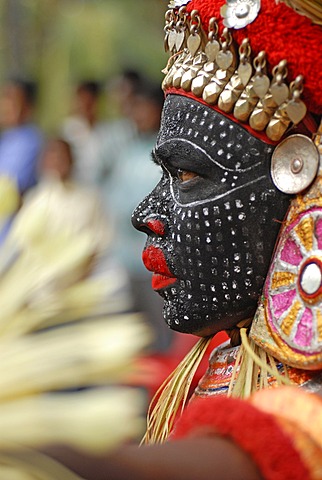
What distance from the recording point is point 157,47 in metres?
9.44

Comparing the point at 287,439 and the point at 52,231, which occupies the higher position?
the point at 52,231

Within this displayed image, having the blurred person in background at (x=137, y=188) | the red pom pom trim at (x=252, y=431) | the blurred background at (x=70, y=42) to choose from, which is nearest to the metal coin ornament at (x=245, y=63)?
the red pom pom trim at (x=252, y=431)

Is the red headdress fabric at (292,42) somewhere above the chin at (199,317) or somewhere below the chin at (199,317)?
above

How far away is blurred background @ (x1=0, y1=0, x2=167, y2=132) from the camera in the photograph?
377 inches

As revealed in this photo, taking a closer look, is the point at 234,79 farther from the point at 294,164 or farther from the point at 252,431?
the point at 252,431

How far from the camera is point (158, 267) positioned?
180 centimetres

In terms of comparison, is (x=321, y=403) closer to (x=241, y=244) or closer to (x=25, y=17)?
(x=241, y=244)

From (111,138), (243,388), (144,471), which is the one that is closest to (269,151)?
(243,388)

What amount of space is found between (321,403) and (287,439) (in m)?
0.12

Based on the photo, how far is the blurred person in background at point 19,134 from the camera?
195 inches

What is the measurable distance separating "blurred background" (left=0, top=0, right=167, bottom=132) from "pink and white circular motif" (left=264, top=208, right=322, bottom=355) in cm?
744

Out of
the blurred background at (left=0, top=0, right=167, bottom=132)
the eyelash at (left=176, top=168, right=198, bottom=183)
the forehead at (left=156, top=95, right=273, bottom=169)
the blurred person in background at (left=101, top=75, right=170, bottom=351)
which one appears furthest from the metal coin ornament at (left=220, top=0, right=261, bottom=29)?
the blurred background at (left=0, top=0, right=167, bottom=132)

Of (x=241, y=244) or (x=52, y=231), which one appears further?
(x=241, y=244)

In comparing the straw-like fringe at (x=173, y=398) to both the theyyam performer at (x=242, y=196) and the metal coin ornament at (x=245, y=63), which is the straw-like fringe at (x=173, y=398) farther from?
the metal coin ornament at (x=245, y=63)
